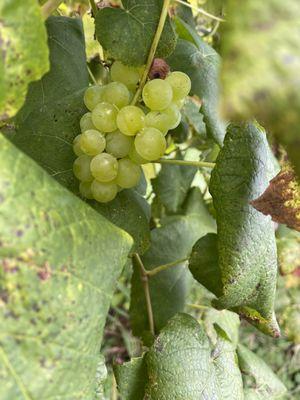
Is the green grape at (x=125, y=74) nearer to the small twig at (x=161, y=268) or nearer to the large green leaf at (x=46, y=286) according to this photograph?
the large green leaf at (x=46, y=286)

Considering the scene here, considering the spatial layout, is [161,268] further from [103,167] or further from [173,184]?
[103,167]

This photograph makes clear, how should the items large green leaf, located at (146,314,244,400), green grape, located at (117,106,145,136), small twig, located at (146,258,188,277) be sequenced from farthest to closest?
small twig, located at (146,258,188,277)
large green leaf, located at (146,314,244,400)
green grape, located at (117,106,145,136)

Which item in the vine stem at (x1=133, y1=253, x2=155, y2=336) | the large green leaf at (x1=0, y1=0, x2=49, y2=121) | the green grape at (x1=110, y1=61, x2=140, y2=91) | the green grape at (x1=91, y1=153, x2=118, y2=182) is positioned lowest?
the vine stem at (x1=133, y1=253, x2=155, y2=336)

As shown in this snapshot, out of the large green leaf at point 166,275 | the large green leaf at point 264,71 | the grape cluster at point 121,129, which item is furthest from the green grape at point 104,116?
the large green leaf at point 166,275

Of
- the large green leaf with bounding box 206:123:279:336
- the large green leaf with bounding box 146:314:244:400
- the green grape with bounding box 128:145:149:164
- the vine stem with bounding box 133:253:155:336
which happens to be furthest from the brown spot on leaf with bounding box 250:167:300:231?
the vine stem with bounding box 133:253:155:336

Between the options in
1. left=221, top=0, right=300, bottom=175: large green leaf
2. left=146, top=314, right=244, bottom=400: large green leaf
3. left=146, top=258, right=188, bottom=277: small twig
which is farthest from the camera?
left=146, top=258, right=188, bottom=277: small twig

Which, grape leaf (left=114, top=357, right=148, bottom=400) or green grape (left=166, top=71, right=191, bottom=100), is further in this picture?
grape leaf (left=114, top=357, right=148, bottom=400)

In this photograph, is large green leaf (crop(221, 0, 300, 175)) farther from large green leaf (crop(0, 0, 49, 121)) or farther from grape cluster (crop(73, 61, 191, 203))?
grape cluster (crop(73, 61, 191, 203))

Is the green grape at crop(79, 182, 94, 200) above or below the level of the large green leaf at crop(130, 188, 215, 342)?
above
